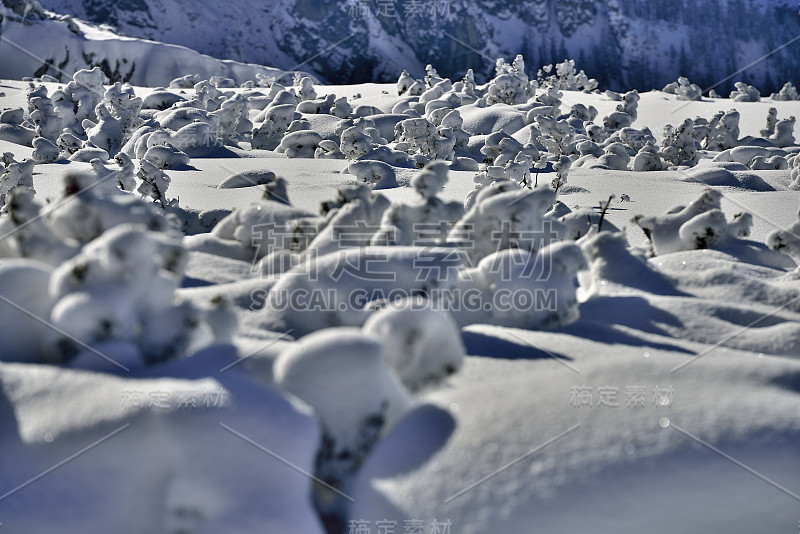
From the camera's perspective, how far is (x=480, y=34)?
2766 cm

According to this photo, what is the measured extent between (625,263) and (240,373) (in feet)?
4.47

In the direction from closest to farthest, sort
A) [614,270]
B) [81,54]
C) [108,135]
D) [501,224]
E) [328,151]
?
[501,224] → [614,270] → [328,151] → [108,135] → [81,54]

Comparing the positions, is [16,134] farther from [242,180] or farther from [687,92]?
[687,92]

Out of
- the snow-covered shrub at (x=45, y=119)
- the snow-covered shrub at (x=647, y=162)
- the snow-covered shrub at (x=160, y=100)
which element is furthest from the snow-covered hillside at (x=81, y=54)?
the snow-covered shrub at (x=647, y=162)

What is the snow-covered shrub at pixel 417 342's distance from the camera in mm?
1206

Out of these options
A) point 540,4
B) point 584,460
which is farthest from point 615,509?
point 540,4

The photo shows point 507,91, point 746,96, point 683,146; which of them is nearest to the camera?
point 683,146

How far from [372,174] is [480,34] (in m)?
25.0

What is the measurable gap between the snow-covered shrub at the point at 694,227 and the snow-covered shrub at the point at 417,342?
1510 millimetres

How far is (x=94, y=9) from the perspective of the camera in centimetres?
2331

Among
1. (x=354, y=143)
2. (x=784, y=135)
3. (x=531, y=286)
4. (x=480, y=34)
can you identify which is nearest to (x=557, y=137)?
(x=354, y=143)

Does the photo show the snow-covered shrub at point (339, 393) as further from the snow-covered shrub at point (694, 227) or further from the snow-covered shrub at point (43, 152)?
the snow-covered shrub at point (43, 152)

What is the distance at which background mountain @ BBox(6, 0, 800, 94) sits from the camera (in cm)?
2388

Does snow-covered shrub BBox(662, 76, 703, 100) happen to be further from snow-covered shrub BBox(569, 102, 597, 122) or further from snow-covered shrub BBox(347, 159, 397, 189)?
snow-covered shrub BBox(347, 159, 397, 189)
